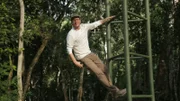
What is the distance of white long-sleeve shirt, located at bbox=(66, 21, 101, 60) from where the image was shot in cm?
488

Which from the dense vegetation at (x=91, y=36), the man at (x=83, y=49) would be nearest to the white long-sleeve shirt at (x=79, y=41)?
the man at (x=83, y=49)

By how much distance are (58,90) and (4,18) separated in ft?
30.6

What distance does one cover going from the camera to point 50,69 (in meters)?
20.5

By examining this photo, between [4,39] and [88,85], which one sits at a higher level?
[4,39]

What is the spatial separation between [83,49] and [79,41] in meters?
0.13

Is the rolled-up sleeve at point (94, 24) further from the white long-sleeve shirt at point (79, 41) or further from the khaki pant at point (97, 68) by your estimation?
the khaki pant at point (97, 68)

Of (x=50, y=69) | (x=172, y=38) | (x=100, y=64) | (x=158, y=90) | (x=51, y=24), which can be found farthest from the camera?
(x=50, y=69)

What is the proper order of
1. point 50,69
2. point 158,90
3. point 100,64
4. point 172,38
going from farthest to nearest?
point 50,69, point 172,38, point 158,90, point 100,64

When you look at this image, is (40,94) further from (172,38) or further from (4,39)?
(172,38)

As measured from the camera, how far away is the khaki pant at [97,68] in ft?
16.3

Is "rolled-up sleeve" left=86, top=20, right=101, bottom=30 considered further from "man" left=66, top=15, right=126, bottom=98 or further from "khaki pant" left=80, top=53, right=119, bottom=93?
"khaki pant" left=80, top=53, right=119, bottom=93

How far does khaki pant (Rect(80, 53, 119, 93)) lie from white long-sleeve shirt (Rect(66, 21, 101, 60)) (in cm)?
8

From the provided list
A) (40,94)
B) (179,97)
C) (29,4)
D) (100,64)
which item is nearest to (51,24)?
(29,4)

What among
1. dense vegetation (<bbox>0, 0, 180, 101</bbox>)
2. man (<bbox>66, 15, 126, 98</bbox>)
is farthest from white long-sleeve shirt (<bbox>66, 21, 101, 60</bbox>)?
dense vegetation (<bbox>0, 0, 180, 101</bbox>)
